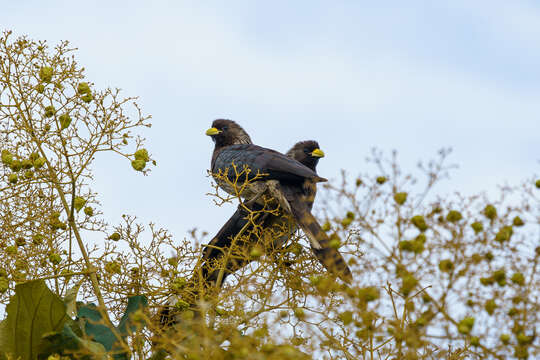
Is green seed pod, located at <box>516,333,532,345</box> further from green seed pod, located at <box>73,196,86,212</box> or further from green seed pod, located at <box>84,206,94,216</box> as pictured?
green seed pod, located at <box>84,206,94,216</box>

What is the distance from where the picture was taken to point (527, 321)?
205 cm

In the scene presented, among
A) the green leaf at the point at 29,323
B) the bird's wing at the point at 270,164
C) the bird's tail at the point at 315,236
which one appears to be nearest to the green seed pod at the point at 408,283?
the bird's tail at the point at 315,236

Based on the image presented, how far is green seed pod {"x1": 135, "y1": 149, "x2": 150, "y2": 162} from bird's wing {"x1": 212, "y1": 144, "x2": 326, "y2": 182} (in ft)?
4.74

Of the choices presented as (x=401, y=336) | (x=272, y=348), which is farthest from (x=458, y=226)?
(x=272, y=348)

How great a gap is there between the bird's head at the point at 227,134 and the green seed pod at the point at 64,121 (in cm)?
331

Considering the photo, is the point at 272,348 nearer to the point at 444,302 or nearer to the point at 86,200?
the point at 444,302

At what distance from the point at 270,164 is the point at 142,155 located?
185 centimetres

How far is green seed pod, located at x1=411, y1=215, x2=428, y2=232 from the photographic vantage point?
86.8 inches

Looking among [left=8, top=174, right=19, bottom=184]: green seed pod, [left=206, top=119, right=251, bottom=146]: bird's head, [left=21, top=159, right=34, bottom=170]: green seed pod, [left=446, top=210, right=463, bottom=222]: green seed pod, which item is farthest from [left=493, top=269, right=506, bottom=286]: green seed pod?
[left=206, top=119, right=251, bottom=146]: bird's head

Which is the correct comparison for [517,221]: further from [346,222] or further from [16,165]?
[16,165]

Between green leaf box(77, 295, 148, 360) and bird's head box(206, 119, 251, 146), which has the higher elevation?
bird's head box(206, 119, 251, 146)

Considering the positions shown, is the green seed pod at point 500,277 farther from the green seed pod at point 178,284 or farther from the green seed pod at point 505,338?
the green seed pod at point 178,284

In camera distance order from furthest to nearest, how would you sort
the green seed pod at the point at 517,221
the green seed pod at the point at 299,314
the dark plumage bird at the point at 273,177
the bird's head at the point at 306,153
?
the bird's head at the point at 306,153 < the dark plumage bird at the point at 273,177 < the green seed pod at the point at 299,314 < the green seed pod at the point at 517,221

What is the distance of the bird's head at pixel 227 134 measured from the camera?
658 centimetres
